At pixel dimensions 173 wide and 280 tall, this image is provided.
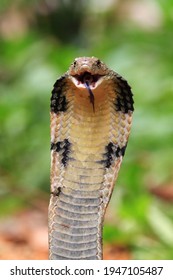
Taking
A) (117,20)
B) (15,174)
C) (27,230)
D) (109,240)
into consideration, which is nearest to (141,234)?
(109,240)

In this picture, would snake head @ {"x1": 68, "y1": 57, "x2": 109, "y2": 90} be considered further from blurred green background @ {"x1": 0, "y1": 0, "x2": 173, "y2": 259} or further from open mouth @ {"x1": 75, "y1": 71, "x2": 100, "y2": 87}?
blurred green background @ {"x1": 0, "y1": 0, "x2": 173, "y2": 259}

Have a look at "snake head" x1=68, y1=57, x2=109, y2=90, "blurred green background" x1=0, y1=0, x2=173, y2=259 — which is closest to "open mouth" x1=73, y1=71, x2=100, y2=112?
"snake head" x1=68, y1=57, x2=109, y2=90

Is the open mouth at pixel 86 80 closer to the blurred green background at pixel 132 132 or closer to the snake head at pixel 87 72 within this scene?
the snake head at pixel 87 72

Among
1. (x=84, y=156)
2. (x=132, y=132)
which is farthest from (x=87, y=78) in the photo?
(x=132, y=132)

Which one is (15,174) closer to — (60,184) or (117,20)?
(60,184)

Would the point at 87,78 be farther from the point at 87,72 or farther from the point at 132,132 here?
the point at 132,132

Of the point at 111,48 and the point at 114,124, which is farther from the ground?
the point at 111,48
